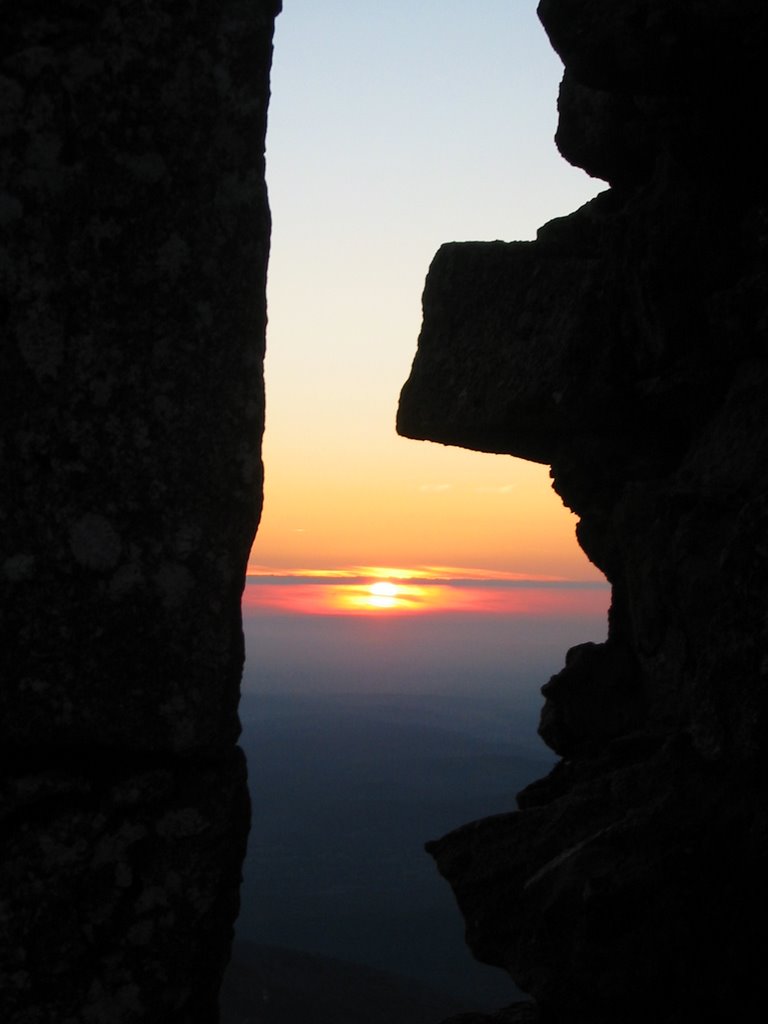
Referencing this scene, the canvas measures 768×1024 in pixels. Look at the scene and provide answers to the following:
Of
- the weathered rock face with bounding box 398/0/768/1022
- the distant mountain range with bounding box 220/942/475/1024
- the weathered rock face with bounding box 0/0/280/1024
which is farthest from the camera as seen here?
the distant mountain range with bounding box 220/942/475/1024

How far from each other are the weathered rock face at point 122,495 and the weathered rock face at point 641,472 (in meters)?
2.78

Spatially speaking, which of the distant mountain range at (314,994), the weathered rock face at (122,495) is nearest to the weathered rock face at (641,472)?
the weathered rock face at (122,495)

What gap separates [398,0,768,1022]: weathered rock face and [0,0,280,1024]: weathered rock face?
9.11ft

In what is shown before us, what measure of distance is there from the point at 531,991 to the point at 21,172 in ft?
17.2

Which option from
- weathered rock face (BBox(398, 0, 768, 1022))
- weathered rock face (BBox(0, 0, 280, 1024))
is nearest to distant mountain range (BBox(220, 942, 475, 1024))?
weathered rock face (BBox(398, 0, 768, 1022))

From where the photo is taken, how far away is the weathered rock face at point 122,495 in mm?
3900

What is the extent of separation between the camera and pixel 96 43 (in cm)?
410

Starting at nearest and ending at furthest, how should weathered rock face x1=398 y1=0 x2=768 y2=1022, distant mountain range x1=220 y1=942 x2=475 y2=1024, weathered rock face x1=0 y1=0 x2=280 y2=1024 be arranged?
weathered rock face x1=0 y1=0 x2=280 y2=1024
weathered rock face x1=398 y1=0 x2=768 y2=1022
distant mountain range x1=220 y1=942 x2=475 y2=1024

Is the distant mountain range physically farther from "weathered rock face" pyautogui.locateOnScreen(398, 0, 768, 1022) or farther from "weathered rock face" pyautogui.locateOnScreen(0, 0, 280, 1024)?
"weathered rock face" pyautogui.locateOnScreen(0, 0, 280, 1024)

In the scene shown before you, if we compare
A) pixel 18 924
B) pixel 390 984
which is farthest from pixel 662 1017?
pixel 390 984

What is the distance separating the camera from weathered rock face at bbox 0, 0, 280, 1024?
3900 mm

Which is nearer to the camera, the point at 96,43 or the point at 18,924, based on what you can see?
the point at 18,924

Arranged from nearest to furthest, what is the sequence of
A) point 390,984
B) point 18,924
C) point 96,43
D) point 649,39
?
point 18,924, point 96,43, point 649,39, point 390,984

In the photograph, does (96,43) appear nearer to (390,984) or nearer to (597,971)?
(597,971)
